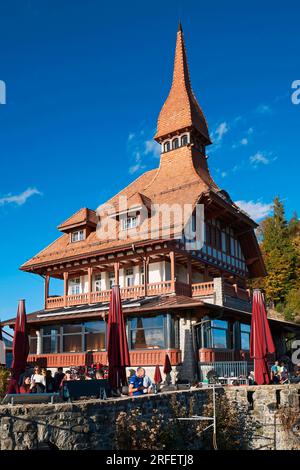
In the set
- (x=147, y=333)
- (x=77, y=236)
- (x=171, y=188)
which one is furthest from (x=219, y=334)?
(x=77, y=236)

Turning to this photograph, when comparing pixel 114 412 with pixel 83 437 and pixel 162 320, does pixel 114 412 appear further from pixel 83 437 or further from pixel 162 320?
pixel 162 320

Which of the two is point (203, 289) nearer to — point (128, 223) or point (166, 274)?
point (166, 274)

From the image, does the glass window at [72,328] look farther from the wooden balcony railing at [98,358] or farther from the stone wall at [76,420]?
the stone wall at [76,420]

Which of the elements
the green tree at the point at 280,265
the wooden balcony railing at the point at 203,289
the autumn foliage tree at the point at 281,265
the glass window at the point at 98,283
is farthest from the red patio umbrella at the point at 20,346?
the green tree at the point at 280,265

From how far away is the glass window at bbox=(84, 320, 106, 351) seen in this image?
2361 cm

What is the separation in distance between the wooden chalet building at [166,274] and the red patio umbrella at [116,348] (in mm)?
6513

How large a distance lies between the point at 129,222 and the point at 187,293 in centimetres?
536

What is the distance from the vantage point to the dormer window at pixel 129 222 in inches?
1054

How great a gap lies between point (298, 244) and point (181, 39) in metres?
20.8

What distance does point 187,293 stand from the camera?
24.5m

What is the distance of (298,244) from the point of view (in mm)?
44469

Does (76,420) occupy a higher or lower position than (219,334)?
lower
